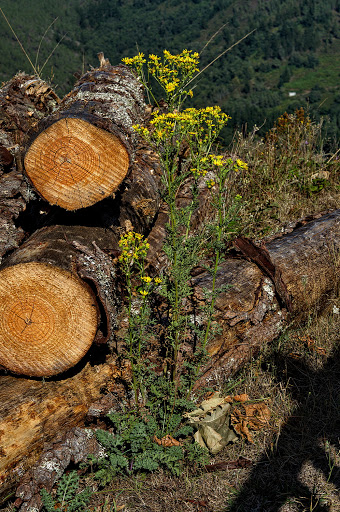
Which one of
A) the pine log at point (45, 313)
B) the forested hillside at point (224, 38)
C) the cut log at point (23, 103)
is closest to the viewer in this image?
the pine log at point (45, 313)

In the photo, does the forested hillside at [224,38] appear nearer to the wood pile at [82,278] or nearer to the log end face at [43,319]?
the wood pile at [82,278]

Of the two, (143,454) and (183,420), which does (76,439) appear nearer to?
(143,454)

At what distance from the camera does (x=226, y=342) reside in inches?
103

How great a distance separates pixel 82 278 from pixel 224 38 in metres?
167

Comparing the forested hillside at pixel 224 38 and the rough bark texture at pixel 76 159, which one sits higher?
the rough bark texture at pixel 76 159

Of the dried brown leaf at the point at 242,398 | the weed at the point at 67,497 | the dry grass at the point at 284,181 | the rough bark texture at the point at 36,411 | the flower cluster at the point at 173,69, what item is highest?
the flower cluster at the point at 173,69

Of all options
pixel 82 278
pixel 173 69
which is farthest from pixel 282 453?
pixel 173 69

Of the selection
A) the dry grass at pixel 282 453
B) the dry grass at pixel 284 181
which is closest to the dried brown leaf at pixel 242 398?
the dry grass at pixel 282 453

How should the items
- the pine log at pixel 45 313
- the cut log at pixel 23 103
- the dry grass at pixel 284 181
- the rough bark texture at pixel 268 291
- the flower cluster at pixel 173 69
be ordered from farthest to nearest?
the dry grass at pixel 284 181 → the cut log at pixel 23 103 → the rough bark texture at pixel 268 291 → the flower cluster at pixel 173 69 → the pine log at pixel 45 313

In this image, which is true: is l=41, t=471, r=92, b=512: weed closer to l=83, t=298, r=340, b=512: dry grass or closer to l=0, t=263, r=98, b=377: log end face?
l=83, t=298, r=340, b=512: dry grass

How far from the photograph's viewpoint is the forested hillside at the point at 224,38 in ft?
293

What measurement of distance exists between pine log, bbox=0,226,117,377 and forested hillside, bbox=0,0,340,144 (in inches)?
2795

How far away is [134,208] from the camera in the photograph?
3137 mm

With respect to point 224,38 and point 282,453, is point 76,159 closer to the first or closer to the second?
point 282,453
